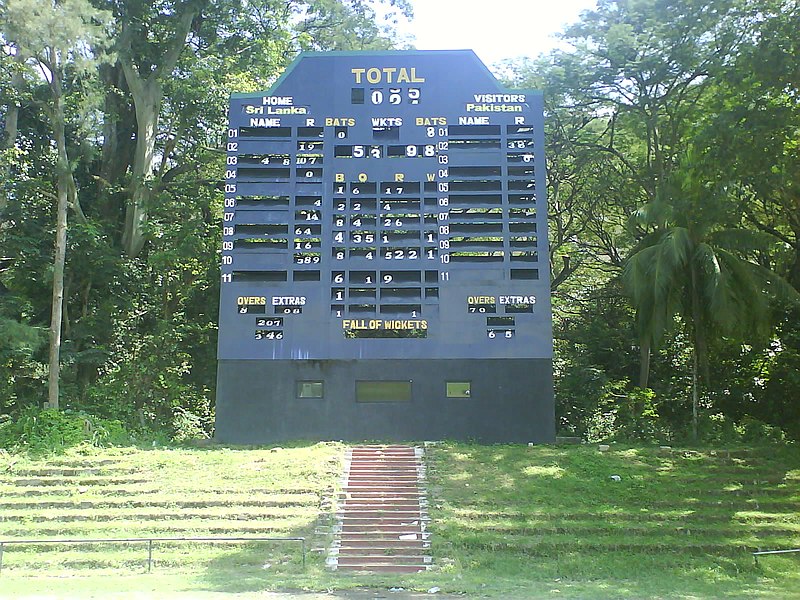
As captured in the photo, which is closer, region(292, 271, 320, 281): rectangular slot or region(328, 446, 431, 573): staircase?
region(328, 446, 431, 573): staircase

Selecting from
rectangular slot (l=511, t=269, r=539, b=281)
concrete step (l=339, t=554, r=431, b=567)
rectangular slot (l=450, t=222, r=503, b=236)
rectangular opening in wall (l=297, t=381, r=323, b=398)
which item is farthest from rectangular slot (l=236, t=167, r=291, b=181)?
concrete step (l=339, t=554, r=431, b=567)

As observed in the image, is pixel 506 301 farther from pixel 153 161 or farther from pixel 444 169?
pixel 153 161

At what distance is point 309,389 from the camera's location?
19.5m

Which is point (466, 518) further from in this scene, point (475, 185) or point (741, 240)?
point (741, 240)

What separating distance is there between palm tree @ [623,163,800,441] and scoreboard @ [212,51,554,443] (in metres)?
2.91

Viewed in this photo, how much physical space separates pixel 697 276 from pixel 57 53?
57.0 feet

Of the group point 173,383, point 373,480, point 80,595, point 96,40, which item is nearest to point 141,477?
point 373,480

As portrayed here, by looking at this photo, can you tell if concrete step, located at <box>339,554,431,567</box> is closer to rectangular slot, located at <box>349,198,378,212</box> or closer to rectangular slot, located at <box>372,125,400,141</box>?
rectangular slot, located at <box>349,198,378,212</box>

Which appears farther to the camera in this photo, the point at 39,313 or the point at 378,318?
the point at 39,313

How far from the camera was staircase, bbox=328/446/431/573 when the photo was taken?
13156 millimetres

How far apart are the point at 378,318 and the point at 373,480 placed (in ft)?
14.5

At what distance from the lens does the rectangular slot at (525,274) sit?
64.6 feet

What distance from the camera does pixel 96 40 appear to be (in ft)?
68.6

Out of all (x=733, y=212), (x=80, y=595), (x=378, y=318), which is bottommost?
(x=80, y=595)
